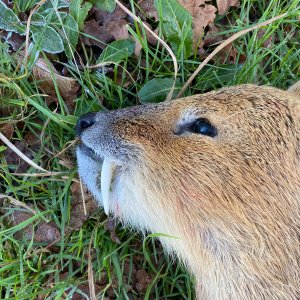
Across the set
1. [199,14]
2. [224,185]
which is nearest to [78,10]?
[199,14]

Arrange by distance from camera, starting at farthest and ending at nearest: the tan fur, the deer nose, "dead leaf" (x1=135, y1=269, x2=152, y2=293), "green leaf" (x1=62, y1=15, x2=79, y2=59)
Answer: "dead leaf" (x1=135, y1=269, x2=152, y2=293), "green leaf" (x1=62, y1=15, x2=79, y2=59), the deer nose, the tan fur

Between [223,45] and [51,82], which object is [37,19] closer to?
[51,82]

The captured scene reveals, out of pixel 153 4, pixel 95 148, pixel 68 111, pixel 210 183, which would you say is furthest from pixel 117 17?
pixel 210 183

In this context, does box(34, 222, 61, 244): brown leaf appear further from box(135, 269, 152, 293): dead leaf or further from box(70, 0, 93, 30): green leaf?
box(70, 0, 93, 30): green leaf

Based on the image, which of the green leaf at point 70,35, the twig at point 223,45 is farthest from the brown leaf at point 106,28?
the twig at point 223,45

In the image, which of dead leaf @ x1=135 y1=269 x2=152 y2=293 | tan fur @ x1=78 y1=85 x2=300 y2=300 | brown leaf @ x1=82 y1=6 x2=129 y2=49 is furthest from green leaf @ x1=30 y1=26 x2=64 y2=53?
dead leaf @ x1=135 y1=269 x2=152 y2=293

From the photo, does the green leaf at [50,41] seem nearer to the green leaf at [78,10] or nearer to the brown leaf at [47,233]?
the green leaf at [78,10]

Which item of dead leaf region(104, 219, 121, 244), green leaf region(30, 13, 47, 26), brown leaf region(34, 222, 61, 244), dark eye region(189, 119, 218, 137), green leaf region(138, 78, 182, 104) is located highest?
dark eye region(189, 119, 218, 137)
